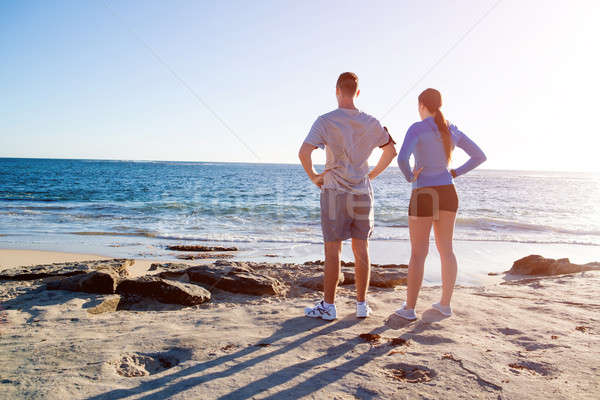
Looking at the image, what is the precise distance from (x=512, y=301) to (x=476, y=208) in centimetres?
1750

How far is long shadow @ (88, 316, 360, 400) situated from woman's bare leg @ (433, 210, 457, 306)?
824 mm

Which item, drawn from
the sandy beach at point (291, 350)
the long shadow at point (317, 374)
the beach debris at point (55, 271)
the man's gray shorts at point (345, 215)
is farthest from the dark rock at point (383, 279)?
the beach debris at point (55, 271)

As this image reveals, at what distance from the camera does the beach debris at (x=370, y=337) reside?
2.71m

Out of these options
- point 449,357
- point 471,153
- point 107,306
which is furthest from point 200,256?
point 449,357

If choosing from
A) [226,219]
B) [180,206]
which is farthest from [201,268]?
[180,206]

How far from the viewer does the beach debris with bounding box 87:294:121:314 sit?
3.54 meters

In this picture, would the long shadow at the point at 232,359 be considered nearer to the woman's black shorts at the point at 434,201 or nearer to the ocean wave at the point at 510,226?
the woman's black shorts at the point at 434,201

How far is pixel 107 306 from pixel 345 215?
2.33 metres

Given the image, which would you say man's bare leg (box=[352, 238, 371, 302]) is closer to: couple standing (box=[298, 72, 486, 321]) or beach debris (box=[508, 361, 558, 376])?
couple standing (box=[298, 72, 486, 321])

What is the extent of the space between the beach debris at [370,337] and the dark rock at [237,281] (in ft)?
5.38

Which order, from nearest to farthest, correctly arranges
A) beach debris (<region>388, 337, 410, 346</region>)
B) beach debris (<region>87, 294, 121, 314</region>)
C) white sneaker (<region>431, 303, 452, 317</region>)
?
beach debris (<region>388, 337, 410, 346</region>) → white sneaker (<region>431, 303, 452, 317</region>) → beach debris (<region>87, 294, 121, 314</region>)

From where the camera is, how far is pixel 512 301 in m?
3.88

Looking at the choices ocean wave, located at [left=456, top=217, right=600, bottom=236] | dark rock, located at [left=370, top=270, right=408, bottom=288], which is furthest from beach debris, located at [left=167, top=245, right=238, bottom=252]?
ocean wave, located at [left=456, top=217, right=600, bottom=236]

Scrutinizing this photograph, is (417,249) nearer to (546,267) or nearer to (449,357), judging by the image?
(449,357)
